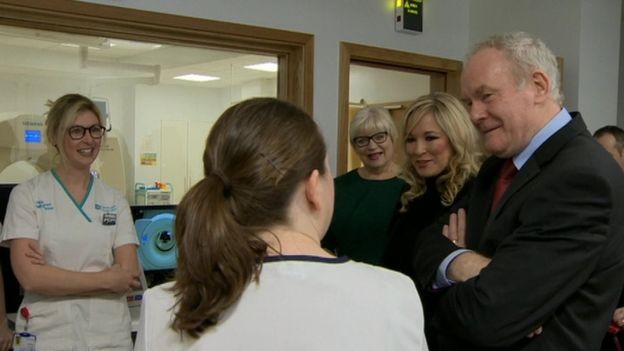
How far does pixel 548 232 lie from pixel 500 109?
316 millimetres

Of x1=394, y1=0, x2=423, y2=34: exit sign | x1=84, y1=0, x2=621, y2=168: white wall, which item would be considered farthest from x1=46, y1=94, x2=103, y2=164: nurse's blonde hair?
x1=394, y1=0, x2=423, y2=34: exit sign

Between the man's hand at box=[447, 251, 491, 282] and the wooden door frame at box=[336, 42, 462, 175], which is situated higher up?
the wooden door frame at box=[336, 42, 462, 175]

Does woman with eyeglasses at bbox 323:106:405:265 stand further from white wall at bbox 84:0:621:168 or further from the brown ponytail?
the brown ponytail

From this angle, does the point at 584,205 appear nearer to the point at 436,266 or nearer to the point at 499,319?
the point at 499,319

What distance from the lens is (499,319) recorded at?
1.25 m

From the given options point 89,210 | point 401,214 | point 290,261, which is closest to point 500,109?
point 401,214

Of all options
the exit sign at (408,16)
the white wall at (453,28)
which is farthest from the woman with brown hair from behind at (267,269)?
the exit sign at (408,16)

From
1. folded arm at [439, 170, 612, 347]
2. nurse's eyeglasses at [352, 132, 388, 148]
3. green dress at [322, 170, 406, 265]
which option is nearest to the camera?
folded arm at [439, 170, 612, 347]

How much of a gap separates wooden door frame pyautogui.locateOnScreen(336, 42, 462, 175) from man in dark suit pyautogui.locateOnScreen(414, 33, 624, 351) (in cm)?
187

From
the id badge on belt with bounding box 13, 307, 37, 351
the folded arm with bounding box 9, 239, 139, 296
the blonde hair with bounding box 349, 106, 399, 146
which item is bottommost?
the id badge on belt with bounding box 13, 307, 37, 351

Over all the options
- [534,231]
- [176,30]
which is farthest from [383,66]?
[534,231]

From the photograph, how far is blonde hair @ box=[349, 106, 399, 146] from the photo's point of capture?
2561mm

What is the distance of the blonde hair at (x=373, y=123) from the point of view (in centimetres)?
256

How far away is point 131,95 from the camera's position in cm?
407
